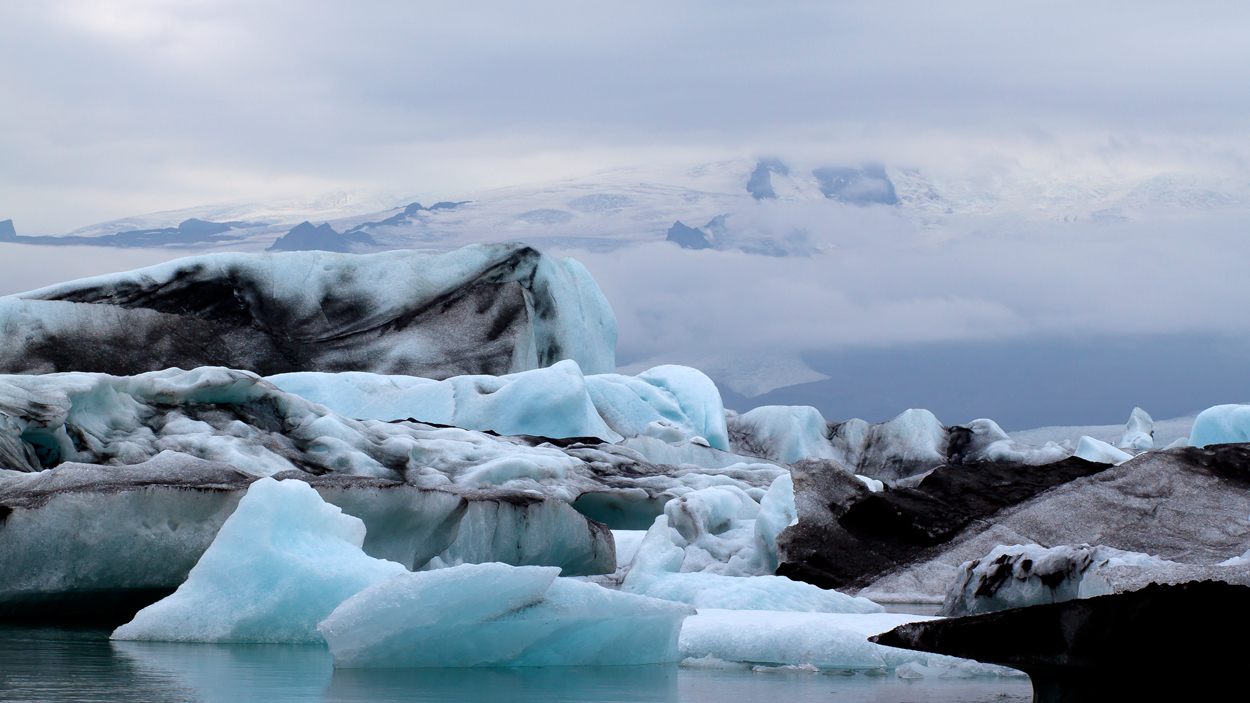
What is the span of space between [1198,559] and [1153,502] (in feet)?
3.74

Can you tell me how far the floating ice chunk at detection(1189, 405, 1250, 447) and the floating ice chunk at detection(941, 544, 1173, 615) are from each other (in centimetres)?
1572

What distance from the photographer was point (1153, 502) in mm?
8820

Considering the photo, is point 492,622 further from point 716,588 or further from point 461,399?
point 461,399

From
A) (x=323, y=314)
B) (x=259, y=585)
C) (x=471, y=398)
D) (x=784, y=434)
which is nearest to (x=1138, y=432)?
(x=784, y=434)

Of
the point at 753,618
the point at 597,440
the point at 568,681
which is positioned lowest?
the point at 597,440

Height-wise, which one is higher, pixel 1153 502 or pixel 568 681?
pixel 568 681

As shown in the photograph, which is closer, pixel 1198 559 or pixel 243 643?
pixel 243 643

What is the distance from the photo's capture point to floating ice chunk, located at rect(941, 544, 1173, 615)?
209 inches

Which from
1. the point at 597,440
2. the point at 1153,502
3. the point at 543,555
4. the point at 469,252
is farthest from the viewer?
the point at 469,252

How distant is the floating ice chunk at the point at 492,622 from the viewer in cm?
395

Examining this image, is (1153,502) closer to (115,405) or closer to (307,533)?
(307,533)

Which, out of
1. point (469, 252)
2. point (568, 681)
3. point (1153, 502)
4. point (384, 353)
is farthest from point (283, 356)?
point (568, 681)

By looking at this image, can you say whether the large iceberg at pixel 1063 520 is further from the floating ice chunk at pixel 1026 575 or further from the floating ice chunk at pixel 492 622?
the floating ice chunk at pixel 492 622

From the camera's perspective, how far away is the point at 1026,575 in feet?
18.2
